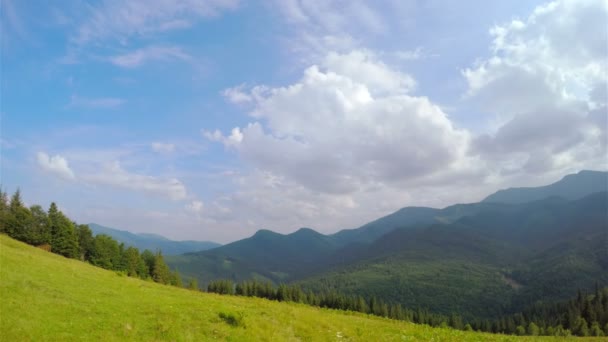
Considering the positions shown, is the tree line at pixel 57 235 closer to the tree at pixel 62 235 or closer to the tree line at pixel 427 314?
the tree at pixel 62 235

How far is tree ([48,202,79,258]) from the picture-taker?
8169 cm

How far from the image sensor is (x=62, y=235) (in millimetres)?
82688

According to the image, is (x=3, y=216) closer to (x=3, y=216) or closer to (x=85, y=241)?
(x=3, y=216)

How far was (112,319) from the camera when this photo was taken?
21.4 metres

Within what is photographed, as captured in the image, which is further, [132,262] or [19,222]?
[132,262]

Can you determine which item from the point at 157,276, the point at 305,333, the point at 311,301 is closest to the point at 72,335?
the point at 305,333

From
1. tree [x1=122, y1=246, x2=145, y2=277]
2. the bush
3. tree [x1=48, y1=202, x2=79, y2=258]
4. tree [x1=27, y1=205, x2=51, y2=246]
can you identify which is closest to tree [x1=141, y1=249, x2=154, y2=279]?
tree [x1=122, y1=246, x2=145, y2=277]

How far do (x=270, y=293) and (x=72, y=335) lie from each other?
120708mm

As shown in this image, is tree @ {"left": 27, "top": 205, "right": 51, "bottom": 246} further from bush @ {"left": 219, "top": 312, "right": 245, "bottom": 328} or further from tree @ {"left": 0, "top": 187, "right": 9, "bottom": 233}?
bush @ {"left": 219, "top": 312, "right": 245, "bottom": 328}

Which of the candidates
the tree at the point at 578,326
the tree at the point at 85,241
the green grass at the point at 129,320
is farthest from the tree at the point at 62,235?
the tree at the point at 578,326

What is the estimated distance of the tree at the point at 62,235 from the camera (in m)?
81.7

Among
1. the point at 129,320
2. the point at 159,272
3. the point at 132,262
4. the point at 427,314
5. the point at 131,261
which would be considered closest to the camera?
the point at 129,320

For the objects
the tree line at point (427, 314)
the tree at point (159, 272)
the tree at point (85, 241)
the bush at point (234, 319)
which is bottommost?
the tree line at point (427, 314)

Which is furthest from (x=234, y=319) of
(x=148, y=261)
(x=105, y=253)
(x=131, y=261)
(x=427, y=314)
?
(x=427, y=314)
